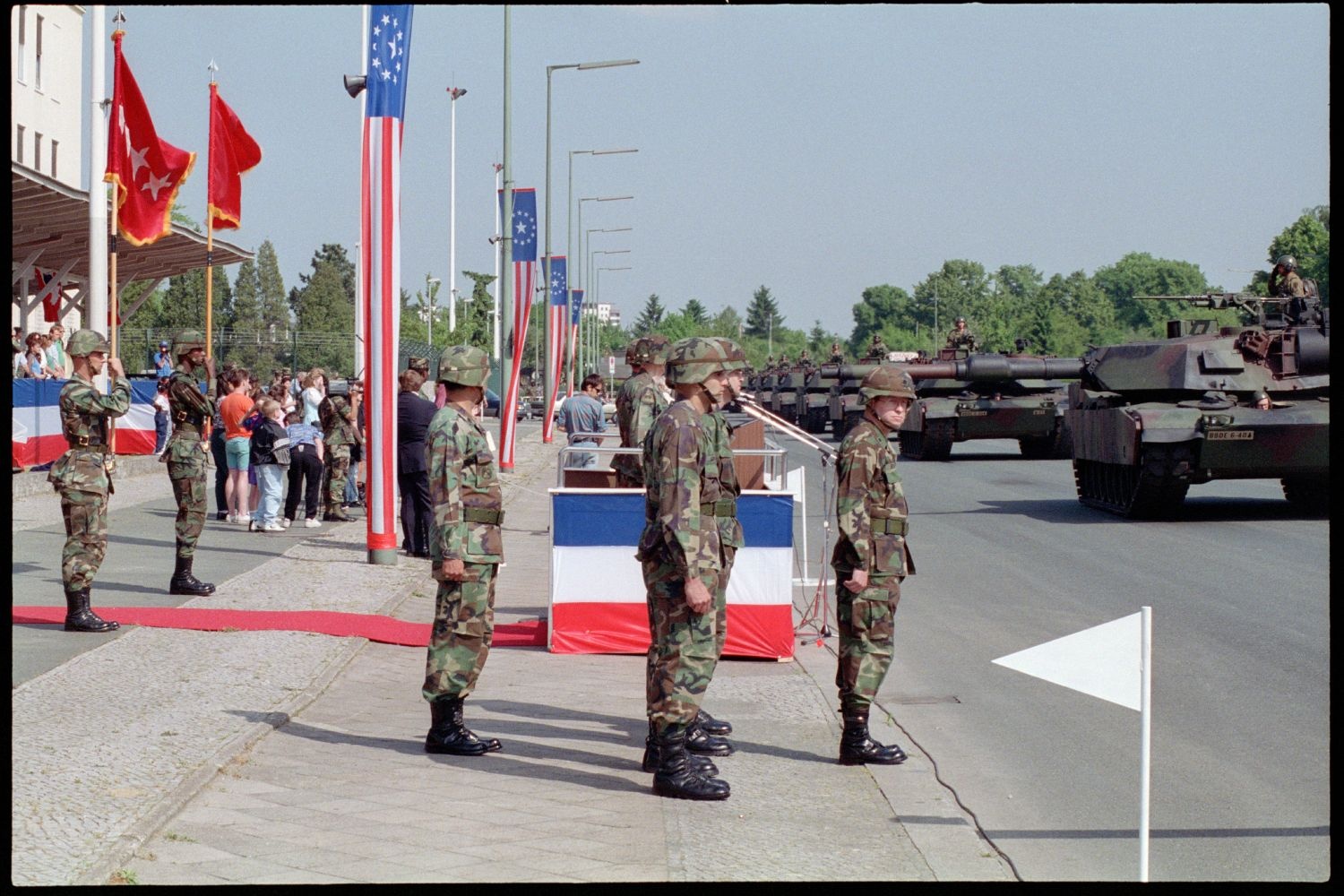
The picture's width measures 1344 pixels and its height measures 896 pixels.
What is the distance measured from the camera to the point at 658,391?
39.7ft

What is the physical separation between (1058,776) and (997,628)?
4161 millimetres

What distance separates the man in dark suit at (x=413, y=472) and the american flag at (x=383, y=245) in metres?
0.78

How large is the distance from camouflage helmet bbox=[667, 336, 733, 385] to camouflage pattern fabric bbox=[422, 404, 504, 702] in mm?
1132

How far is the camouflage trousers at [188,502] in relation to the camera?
12.3 metres

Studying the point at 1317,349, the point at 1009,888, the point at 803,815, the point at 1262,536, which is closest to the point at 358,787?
the point at 803,815

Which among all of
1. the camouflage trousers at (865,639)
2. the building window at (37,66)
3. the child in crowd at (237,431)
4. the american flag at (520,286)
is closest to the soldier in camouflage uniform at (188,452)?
the child in crowd at (237,431)

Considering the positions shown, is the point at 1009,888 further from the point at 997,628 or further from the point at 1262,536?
the point at 1262,536

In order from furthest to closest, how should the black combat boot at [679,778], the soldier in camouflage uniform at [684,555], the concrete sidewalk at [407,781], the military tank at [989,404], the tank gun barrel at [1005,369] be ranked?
the tank gun barrel at [1005,369]
the military tank at [989,404]
the soldier in camouflage uniform at [684,555]
the black combat boot at [679,778]
the concrete sidewalk at [407,781]

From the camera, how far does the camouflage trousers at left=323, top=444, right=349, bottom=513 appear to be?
18.8m

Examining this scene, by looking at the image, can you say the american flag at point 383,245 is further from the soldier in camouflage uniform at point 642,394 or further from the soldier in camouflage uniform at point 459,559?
the soldier in camouflage uniform at point 459,559

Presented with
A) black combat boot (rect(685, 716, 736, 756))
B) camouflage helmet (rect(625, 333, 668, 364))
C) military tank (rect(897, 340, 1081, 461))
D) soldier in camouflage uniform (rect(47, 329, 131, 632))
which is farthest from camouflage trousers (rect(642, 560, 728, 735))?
military tank (rect(897, 340, 1081, 461))

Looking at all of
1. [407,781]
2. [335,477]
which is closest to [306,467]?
[335,477]

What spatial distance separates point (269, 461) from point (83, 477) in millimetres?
7163

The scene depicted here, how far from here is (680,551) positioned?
6828mm
